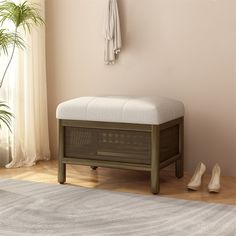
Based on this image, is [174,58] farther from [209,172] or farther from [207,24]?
[209,172]

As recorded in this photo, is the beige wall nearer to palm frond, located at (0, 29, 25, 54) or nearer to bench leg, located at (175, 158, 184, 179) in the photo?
bench leg, located at (175, 158, 184, 179)

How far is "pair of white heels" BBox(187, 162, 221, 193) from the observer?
306 centimetres

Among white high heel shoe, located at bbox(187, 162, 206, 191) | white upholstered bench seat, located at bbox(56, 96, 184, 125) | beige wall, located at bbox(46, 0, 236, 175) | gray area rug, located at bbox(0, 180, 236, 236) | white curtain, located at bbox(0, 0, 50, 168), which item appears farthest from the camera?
white curtain, located at bbox(0, 0, 50, 168)

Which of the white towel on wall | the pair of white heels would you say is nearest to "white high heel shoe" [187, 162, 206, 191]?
the pair of white heels

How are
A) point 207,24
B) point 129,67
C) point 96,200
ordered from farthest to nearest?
point 129,67 < point 207,24 < point 96,200

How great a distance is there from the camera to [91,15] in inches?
154

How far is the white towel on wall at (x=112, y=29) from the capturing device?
3.72 meters

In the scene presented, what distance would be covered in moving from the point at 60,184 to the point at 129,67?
1106mm

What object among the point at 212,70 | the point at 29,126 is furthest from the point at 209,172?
the point at 29,126

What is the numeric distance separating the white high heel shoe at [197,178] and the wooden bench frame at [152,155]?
0.17 m

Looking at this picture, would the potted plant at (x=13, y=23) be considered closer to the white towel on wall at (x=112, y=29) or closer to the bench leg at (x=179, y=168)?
the white towel on wall at (x=112, y=29)

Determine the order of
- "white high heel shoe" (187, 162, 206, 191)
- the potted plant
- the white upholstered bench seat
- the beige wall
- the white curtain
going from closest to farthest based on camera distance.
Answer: the white upholstered bench seat → "white high heel shoe" (187, 162, 206, 191) → the potted plant → the beige wall → the white curtain

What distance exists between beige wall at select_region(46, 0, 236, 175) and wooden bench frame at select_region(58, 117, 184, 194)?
0.24m

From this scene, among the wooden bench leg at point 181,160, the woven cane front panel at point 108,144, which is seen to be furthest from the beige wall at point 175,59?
the woven cane front panel at point 108,144
